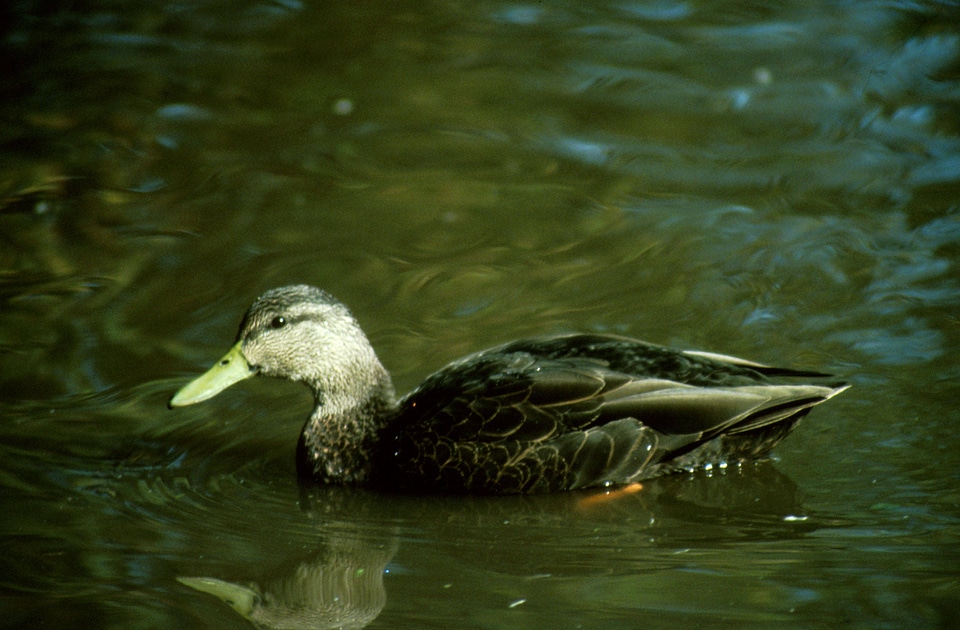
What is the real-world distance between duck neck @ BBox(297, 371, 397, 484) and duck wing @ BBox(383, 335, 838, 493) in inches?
8.9

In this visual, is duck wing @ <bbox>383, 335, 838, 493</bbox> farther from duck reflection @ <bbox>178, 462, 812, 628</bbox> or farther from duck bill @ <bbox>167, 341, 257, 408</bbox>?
duck bill @ <bbox>167, 341, 257, 408</bbox>

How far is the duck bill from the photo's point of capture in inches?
231

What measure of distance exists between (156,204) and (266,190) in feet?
2.45

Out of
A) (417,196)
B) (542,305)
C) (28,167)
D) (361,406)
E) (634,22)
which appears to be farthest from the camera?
(634,22)

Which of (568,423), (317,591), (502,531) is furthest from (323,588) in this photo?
(568,423)

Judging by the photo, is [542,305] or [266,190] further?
[266,190]

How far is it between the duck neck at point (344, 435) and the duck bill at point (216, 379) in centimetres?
40

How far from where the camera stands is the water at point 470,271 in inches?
193

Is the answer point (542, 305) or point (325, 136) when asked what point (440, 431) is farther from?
point (325, 136)

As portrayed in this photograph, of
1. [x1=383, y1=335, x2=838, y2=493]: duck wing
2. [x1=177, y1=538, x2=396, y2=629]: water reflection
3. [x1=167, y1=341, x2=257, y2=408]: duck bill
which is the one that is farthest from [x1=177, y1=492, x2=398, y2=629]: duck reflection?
[x1=167, y1=341, x2=257, y2=408]: duck bill

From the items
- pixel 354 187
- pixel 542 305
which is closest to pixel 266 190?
pixel 354 187

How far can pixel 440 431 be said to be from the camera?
5746 mm

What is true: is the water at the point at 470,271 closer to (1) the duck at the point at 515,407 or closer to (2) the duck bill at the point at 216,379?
(1) the duck at the point at 515,407

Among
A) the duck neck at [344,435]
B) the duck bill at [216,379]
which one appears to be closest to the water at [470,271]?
the duck neck at [344,435]
